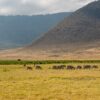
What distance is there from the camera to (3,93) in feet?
92.6

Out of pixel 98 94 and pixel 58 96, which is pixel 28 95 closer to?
pixel 58 96

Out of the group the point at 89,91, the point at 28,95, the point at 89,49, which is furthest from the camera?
the point at 89,49

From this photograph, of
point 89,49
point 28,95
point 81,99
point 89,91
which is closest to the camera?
point 81,99

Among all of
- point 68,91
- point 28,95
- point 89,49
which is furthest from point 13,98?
point 89,49

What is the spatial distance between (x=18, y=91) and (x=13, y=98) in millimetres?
3471

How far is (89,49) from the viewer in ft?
654

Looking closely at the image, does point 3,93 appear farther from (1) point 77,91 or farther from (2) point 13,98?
(1) point 77,91

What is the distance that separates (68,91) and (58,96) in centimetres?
272

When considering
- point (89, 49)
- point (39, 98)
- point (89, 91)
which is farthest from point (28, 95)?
point (89, 49)

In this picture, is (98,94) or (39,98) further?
(98,94)

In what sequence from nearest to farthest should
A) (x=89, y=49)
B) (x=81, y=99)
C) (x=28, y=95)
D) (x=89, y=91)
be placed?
(x=81, y=99)
(x=28, y=95)
(x=89, y=91)
(x=89, y=49)

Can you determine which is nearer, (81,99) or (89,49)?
(81,99)

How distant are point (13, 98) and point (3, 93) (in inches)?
104

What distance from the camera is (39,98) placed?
25797 mm
